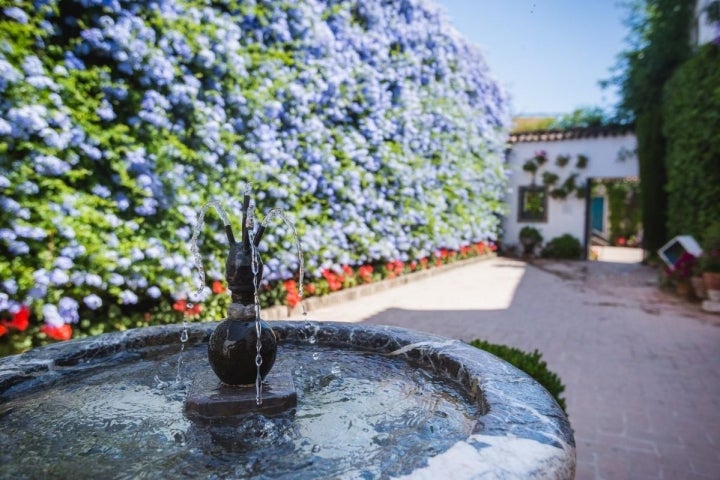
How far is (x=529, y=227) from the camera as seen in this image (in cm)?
1539

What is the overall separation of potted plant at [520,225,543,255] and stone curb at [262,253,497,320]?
5.87m

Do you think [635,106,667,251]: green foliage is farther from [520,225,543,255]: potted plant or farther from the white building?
[520,225,543,255]: potted plant

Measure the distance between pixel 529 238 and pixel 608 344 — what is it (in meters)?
10.9

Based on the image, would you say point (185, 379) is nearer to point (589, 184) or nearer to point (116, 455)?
point (116, 455)

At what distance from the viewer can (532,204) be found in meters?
15.7

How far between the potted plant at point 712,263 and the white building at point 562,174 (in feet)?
25.3

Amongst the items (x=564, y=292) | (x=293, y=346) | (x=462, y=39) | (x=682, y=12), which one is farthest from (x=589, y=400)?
(x=682, y=12)

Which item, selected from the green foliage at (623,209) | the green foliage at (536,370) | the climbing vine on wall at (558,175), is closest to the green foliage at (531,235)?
the climbing vine on wall at (558,175)

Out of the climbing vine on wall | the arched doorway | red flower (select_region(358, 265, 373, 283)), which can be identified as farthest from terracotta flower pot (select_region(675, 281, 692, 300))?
the arched doorway

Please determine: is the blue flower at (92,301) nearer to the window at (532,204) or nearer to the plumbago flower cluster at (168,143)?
the plumbago flower cluster at (168,143)

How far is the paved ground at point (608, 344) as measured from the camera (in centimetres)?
269

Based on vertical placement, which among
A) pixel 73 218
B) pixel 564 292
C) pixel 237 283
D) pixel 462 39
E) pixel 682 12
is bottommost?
pixel 564 292

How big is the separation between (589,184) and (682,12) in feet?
17.1

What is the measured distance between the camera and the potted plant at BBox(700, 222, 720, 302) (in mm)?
6715
